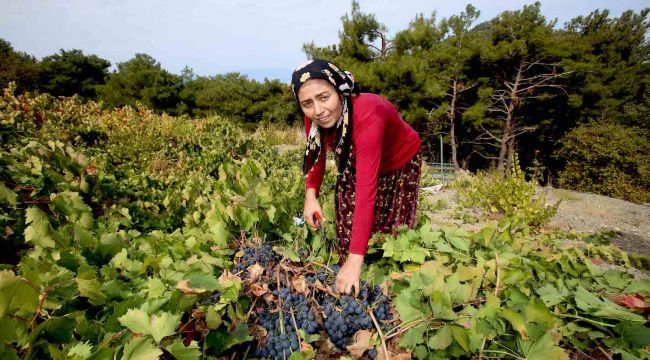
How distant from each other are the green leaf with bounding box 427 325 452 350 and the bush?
19588 millimetres

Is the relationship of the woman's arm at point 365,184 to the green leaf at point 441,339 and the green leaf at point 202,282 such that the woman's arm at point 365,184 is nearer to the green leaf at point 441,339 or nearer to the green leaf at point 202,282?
the green leaf at point 441,339

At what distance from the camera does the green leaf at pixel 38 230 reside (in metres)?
1.35

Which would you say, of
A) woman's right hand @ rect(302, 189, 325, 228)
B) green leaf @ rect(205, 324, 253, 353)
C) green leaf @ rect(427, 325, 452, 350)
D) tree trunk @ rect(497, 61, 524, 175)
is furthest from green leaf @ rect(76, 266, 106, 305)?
tree trunk @ rect(497, 61, 524, 175)

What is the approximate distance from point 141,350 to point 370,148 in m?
1.30

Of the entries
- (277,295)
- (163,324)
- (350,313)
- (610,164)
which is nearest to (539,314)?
(350,313)

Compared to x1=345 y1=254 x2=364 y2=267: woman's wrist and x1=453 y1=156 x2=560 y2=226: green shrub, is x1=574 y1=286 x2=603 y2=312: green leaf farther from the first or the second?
x1=453 y1=156 x2=560 y2=226: green shrub

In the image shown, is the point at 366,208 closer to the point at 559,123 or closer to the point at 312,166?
the point at 312,166

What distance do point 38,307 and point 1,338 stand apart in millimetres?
147

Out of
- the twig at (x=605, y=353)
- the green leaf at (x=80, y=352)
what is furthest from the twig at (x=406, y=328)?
the green leaf at (x=80, y=352)

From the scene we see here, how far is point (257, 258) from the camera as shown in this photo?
1307mm

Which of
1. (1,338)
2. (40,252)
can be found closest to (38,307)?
(1,338)

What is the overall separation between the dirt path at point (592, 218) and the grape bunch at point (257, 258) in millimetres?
4723

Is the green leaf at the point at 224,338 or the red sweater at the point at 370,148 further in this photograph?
the red sweater at the point at 370,148

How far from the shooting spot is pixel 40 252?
137cm
